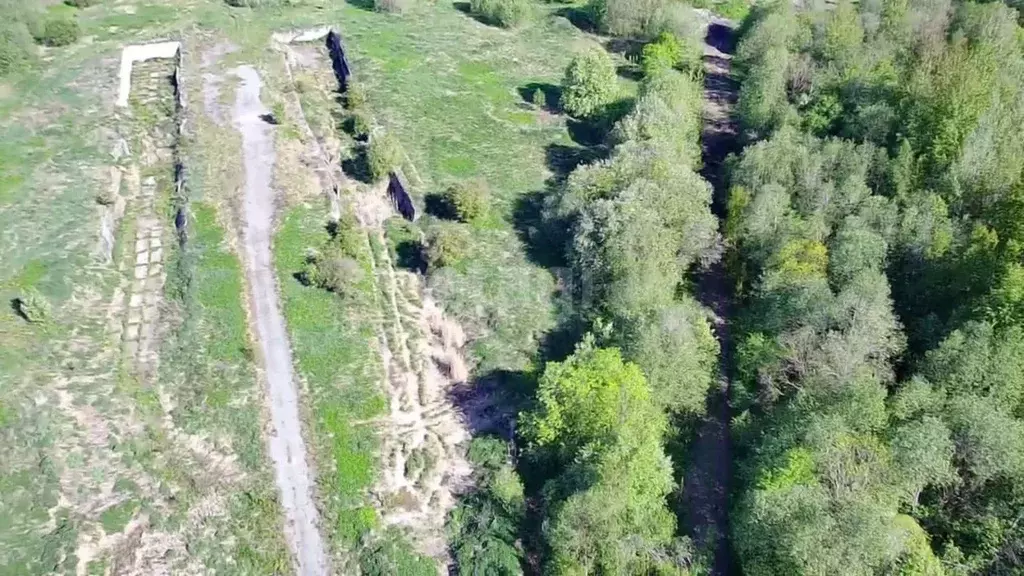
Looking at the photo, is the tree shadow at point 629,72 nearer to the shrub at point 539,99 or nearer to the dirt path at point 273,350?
the shrub at point 539,99

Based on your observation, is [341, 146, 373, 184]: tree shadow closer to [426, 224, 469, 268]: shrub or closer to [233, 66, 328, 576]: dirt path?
[233, 66, 328, 576]: dirt path

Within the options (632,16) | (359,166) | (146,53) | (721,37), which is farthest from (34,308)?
(721,37)

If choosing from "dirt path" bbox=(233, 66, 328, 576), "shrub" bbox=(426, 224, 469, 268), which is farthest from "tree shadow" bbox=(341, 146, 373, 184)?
"shrub" bbox=(426, 224, 469, 268)

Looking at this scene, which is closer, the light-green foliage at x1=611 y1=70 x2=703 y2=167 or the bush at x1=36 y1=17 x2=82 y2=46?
the light-green foliage at x1=611 y1=70 x2=703 y2=167

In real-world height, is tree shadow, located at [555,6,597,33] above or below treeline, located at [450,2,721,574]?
above

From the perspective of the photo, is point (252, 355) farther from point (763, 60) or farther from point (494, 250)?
point (763, 60)

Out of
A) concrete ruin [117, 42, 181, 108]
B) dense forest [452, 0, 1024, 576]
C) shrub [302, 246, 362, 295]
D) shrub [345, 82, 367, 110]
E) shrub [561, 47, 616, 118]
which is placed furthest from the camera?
concrete ruin [117, 42, 181, 108]

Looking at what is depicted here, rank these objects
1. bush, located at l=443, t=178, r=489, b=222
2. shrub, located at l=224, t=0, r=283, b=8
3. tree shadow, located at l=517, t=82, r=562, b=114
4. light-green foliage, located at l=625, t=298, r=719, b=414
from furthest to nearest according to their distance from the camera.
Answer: shrub, located at l=224, t=0, r=283, b=8 → tree shadow, located at l=517, t=82, r=562, b=114 → bush, located at l=443, t=178, r=489, b=222 → light-green foliage, located at l=625, t=298, r=719, b=414

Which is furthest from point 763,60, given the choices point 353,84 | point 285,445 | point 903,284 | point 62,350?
point 62,350
